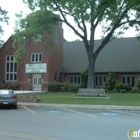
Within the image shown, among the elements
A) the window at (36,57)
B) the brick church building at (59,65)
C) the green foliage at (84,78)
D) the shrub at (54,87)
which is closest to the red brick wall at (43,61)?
the brick church building at (59,65)

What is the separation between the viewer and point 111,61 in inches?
1772

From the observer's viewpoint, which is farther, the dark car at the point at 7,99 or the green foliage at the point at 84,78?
the green foliage at the point at 84,78

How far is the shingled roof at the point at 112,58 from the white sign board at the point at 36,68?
3.91 meters

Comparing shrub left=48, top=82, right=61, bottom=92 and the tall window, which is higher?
the tall window

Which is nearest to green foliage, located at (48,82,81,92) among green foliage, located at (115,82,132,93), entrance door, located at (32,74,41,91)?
entrance door, located at (32,74,41,91)

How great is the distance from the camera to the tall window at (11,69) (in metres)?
47.2

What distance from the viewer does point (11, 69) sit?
4759 centimetres

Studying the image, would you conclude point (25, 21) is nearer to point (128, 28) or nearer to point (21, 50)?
point (21, 50)

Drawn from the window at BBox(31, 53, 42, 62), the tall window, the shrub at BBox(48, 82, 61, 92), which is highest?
the window at BBox(31, 53, 42, 62)

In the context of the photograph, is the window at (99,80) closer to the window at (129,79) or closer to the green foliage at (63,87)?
the window at (129,79)

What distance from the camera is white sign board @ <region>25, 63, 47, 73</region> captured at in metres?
43.9

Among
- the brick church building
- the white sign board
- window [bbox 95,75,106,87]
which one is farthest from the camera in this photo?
window [bbox 95,75,106,87]

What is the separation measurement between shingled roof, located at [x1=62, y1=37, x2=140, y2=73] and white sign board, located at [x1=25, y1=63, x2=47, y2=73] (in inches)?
154

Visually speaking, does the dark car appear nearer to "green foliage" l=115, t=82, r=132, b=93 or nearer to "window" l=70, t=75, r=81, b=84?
"green foliage" l=115, t=82, r=132, b=93
